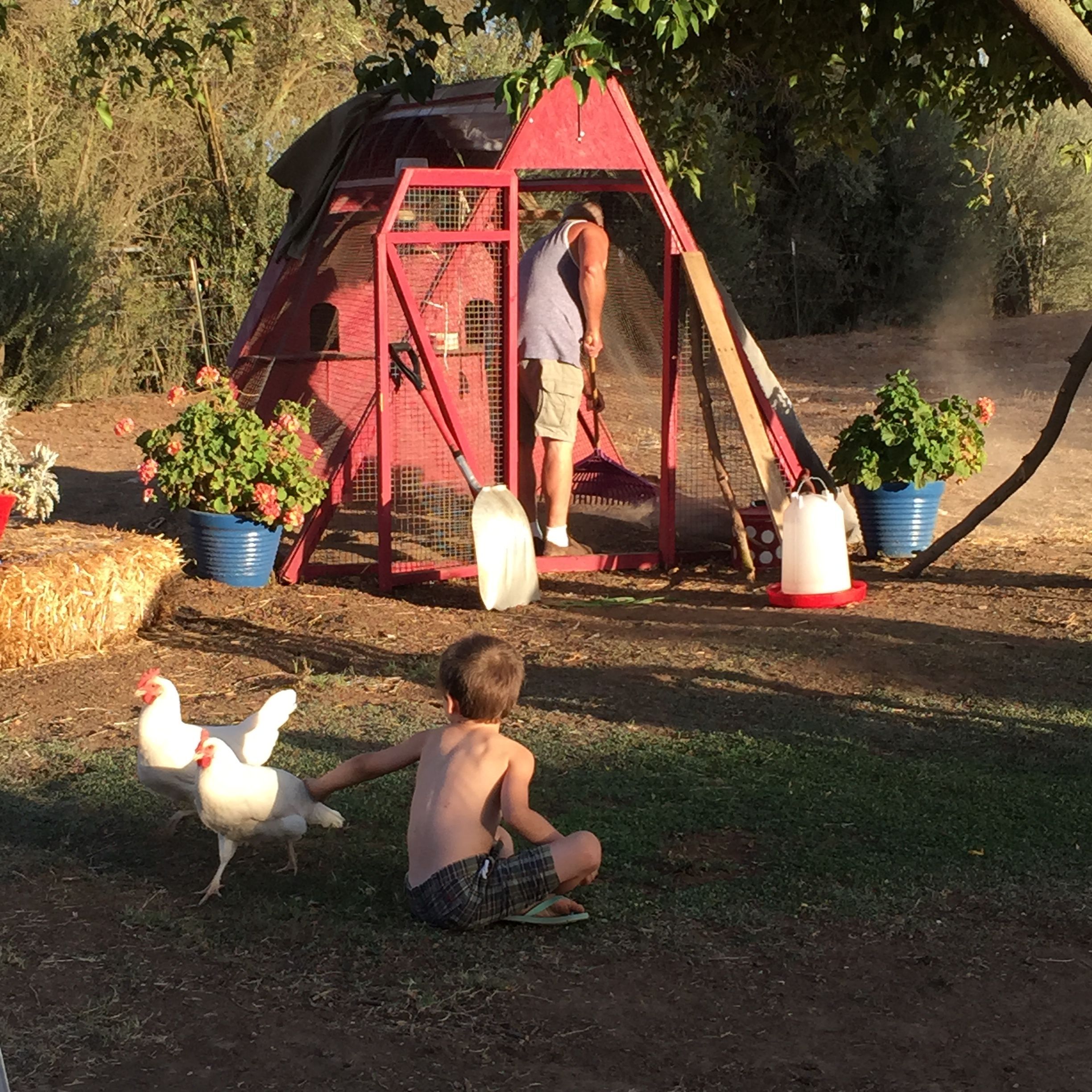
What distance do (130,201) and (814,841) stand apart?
12.9 meters

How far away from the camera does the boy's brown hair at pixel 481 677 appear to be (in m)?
3.90

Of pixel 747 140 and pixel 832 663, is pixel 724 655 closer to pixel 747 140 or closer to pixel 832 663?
pixel 832 663

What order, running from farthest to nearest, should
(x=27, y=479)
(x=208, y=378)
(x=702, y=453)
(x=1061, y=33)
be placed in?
1. (x=702, y=453)
2. (x=208, y=378)
3. (x=27, y=479)
4. (x=1061, y=33)

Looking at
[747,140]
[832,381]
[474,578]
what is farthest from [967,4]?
[832,381]

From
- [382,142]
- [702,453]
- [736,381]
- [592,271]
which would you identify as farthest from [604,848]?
[382,142]

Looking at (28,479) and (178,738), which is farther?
(28,479)

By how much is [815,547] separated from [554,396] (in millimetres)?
1838

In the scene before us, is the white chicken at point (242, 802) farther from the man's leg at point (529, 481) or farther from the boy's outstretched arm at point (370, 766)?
the man's leg at point (529, 481)

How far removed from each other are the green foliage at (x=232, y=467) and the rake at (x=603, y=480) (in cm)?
193

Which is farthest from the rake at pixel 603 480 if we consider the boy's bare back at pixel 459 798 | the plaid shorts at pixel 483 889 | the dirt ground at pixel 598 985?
the plaid shorts at pixel 483 889

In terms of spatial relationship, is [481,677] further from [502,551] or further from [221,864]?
[502,551]

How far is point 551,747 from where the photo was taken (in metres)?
5.27

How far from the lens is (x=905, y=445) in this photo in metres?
8.07

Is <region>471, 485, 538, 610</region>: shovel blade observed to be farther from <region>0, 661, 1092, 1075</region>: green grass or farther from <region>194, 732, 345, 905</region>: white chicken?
<region>194, 732, 345, 905</region>: white chicken
